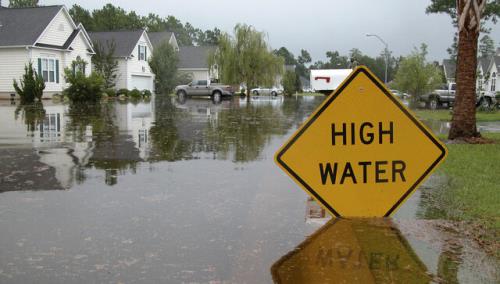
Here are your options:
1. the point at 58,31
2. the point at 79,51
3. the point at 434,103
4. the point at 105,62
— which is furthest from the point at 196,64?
the point at 434,103

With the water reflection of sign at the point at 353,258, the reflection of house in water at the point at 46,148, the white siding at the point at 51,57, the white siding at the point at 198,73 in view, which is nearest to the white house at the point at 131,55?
the white siding at the point at 51,57

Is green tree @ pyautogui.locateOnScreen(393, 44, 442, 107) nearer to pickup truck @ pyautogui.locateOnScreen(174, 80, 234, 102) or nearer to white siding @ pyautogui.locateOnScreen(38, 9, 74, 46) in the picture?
pickup truck @ pyautogui.locateOnScreen(174, 80, 234, 102)

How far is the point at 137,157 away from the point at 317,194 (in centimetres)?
600

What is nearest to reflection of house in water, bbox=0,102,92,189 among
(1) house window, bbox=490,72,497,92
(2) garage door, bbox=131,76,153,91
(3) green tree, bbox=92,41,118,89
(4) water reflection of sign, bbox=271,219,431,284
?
(4) water reflection of sign, bbox=271,219,431,284

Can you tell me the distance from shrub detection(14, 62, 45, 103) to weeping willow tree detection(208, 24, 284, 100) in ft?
70.2

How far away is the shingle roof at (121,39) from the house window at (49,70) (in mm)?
11508

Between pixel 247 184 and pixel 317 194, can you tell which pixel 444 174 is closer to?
pixel 247 184

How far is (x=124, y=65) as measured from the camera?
1917 inches

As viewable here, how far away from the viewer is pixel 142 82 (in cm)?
5272

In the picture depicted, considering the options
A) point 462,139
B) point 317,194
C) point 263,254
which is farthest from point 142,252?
point 462,139

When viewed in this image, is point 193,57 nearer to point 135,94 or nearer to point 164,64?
point 164,64

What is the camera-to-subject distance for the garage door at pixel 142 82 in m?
50.8

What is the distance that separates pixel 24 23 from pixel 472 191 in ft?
122

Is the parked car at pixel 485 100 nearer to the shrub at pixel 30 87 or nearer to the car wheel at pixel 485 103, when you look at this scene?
the car wheel at pixel 485 103
